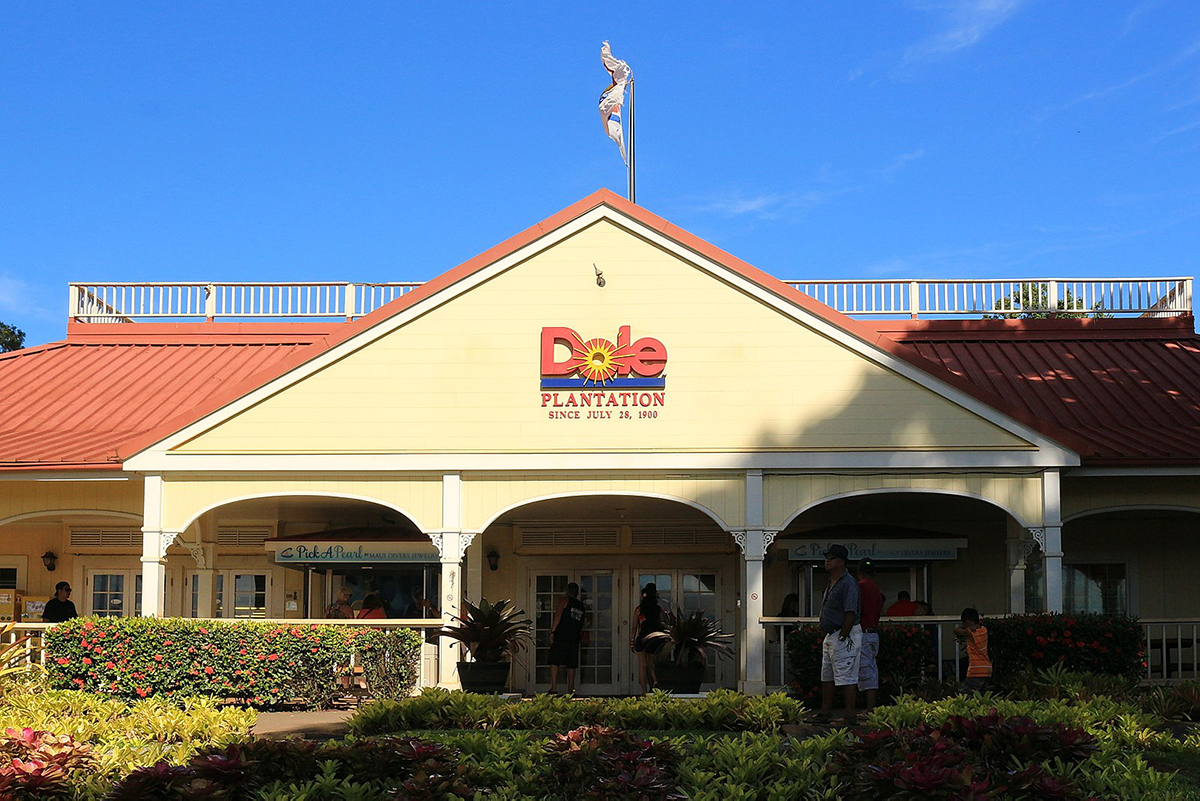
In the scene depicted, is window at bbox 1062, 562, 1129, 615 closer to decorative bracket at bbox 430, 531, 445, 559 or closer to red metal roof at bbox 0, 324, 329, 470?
decorative bracket at bbox 430, 531, 445, 559

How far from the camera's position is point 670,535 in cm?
2164

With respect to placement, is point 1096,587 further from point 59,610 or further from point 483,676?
point 59,610

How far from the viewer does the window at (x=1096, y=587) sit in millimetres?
20688

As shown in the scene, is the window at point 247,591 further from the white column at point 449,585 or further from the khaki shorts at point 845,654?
the khaki shorts at point 845,654

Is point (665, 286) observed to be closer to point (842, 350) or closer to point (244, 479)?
point (842, 350)

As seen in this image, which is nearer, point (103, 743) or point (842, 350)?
point (103, 743)

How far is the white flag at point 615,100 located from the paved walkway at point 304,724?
11.7 metres

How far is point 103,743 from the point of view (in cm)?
1048

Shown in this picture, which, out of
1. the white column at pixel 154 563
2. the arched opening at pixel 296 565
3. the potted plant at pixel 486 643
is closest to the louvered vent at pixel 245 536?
the arched opening at pixel 296 565

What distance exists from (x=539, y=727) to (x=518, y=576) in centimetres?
973

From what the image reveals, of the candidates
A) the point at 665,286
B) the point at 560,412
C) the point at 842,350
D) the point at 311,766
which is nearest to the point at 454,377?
the point at 560,412

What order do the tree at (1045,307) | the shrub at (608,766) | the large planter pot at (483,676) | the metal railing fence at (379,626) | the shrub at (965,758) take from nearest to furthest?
the shrub at (965,758), the shrub at (608,766), the large planter pot at (483,676), the metal railing fence at (379,626), the tree at (1045,307)

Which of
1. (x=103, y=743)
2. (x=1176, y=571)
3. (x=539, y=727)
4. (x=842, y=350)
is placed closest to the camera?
(x=103, y=743)

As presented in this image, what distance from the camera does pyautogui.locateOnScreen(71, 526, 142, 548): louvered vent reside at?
71.8ft
